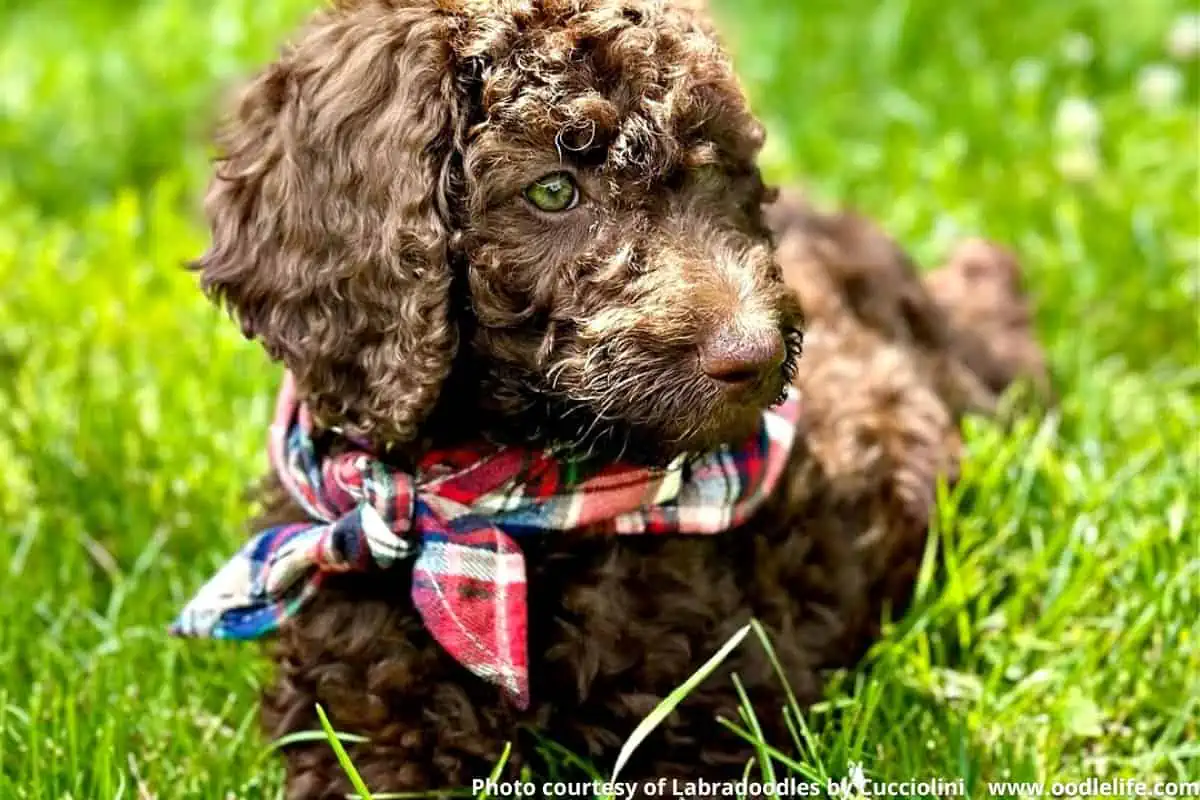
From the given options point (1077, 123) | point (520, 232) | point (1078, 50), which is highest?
point (1078, 50)

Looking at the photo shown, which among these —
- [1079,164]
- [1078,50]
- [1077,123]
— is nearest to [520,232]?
[1079,164]

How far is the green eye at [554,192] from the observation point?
2.88m

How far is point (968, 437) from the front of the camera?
442 cm

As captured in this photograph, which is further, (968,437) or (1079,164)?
(1079,164)

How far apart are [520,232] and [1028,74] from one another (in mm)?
3889

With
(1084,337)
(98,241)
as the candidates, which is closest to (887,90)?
(1084,337)

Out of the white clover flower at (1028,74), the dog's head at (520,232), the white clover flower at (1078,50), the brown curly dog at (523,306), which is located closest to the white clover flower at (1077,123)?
the white clover flower at (1028,74)

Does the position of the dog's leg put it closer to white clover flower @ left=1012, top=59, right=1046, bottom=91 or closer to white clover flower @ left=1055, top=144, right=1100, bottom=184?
white clover flower @ left=1055, top=144, right=1100, bottom=184

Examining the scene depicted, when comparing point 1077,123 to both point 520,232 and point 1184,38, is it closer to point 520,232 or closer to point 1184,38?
point 1184,38

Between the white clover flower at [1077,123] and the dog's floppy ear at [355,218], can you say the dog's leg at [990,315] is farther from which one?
the dog's floppy ear at [355,218]

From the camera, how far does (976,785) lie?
3.35 meters

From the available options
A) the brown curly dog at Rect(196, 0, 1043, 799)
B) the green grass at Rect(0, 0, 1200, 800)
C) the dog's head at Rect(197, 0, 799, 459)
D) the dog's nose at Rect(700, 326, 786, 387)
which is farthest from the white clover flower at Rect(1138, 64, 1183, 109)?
the dog's nose at Rect(700, 326, 786, 387)

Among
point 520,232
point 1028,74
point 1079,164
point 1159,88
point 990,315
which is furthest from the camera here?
point 1028,74

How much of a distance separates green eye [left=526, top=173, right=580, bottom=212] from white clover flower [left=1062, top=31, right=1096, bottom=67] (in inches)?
158
